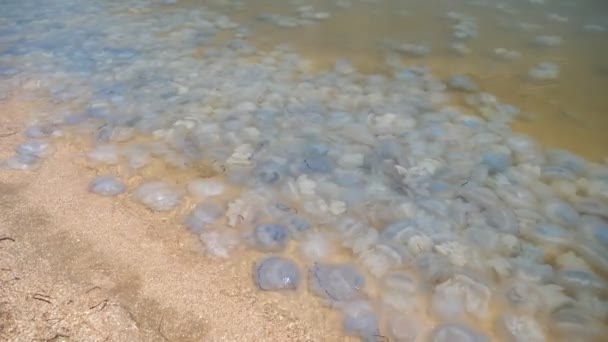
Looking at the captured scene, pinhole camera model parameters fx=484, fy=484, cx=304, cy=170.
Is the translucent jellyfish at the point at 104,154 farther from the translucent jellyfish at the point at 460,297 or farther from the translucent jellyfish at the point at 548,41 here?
the translucent jellyfish at the point at 548,41

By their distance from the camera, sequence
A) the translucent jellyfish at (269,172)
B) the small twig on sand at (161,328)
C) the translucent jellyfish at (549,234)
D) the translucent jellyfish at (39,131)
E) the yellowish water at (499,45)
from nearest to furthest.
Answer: the small twig on sand at (161,328) → the translucent jellyfish at (549,234) → the translucent jellyfish at (269,172) → the translucent jellyfish at (39,131) → the yellowish water at (499,45)

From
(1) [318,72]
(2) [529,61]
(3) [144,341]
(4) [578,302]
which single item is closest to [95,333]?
(3) [144,341]

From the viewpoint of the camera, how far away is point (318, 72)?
278 cm

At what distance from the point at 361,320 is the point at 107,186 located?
3.69 ft

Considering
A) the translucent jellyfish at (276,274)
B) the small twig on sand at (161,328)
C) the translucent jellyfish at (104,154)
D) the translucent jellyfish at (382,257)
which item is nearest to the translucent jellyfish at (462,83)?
the translucent jellyfish at (382,257)

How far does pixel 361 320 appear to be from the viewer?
140cm

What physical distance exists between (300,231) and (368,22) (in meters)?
2.16

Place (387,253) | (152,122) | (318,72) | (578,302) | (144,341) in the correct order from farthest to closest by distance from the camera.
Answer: (318,72) < (152,122) < (387,253) < (578,302) < (144,341)

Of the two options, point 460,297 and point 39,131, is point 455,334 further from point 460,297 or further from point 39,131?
point 39,131

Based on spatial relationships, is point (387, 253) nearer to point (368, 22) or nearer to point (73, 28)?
point (368, 22)

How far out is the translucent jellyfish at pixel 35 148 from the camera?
2092 millimetres

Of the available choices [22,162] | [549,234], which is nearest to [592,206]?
[549,234]

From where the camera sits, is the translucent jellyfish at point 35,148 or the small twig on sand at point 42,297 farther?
the translucent jellyfish at point 35,148

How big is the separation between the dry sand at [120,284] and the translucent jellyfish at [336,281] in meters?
0.05
